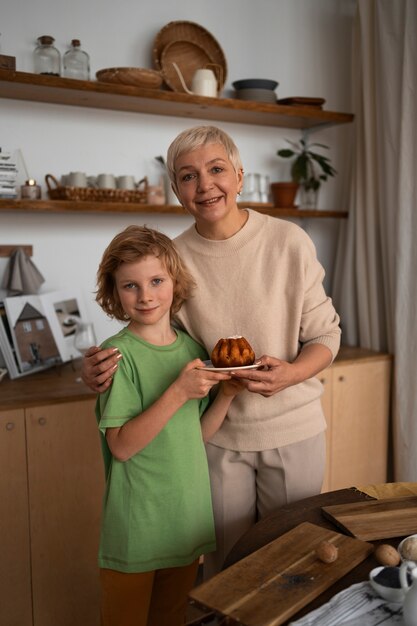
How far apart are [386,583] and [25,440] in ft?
4.68

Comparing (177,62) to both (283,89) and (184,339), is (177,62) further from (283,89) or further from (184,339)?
(184,339)

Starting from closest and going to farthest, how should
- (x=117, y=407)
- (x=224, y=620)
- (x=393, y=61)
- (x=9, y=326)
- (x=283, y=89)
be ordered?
(x=224, y=620)
(x=117, y=407)
(x=9, y=326)
(x=393, y=61)
(x=283, y=89)

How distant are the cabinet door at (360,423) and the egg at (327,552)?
1678 millimetres

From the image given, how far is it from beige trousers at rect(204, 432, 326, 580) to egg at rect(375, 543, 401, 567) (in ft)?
1.54

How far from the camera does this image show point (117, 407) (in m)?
1.42

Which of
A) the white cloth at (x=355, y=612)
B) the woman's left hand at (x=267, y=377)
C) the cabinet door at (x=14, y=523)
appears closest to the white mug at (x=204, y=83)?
the cabinet door at (x=14, y=523)

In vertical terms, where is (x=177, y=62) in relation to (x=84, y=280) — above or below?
above

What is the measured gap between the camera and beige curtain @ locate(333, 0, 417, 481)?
2.79 meters

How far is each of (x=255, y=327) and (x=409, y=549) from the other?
643mm

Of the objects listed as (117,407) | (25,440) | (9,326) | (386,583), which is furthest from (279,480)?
(9,326)

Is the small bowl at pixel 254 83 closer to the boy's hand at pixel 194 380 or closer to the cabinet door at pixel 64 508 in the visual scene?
the cabinet door at pixel 64 508

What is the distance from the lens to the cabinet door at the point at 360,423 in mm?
2877

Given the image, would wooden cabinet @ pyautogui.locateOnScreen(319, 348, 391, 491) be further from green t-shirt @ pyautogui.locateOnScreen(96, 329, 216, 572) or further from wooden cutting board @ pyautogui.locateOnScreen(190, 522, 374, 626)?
wooden cutting board @ pyautogui.locateOnScreen(190, 522, 374, 626)

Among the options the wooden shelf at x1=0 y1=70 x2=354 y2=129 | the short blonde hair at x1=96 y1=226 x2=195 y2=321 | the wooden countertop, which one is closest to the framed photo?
the wooden countertop
